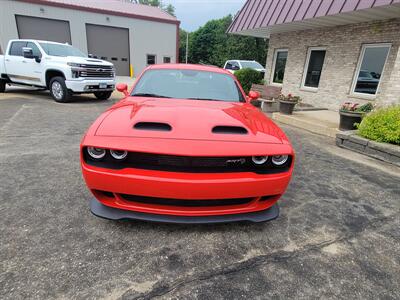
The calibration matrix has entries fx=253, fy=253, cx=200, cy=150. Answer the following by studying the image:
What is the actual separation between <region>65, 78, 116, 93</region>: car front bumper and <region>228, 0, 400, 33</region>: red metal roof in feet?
18.7

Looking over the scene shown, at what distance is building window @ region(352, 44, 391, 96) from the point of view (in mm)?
7543

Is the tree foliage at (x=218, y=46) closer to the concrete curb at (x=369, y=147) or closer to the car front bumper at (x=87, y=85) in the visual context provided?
the car front bumper at (x=87, y=85)

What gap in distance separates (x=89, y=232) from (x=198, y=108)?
1.54 metres

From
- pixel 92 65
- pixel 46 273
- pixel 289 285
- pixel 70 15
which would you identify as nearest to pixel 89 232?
pixel 46 273

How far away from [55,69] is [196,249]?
8590 millimetres

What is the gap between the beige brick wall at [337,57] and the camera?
283 inches

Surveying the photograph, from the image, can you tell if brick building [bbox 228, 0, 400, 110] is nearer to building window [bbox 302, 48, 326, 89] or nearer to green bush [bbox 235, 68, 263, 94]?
building window [bbox 302, 48, 326, 89]

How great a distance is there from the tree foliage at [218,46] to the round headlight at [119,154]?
3499 centimetres

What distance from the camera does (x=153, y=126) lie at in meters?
2.13

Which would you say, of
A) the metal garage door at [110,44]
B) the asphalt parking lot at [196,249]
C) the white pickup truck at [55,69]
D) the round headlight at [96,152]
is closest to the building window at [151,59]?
the metal garage door at [110,44]

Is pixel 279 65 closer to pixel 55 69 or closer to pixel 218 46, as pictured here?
pixel 55 69

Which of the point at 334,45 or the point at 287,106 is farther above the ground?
the point at 334,45

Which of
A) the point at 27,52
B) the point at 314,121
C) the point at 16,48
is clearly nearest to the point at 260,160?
the point at 314,121

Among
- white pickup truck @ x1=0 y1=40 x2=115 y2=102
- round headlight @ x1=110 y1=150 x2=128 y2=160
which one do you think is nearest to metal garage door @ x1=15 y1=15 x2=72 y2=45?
white pickup truck @ x1=0 y1=40 x2=115 y2=102
